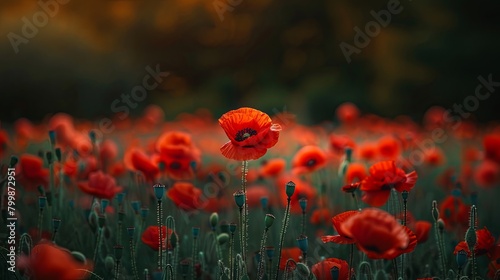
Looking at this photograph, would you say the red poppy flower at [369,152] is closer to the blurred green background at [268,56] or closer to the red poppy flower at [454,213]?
the red poppy flower at [454,213]

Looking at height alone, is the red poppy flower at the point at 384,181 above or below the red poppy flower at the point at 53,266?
above

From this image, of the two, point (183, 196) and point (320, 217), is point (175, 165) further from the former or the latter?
point (320, 217)

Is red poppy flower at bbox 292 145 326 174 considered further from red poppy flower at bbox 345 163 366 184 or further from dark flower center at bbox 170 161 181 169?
dark flower center at bbox 170 161 181 169

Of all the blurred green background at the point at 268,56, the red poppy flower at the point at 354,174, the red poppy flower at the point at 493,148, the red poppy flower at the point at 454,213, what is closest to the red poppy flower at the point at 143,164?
the red poppy flower at the point at 354,174

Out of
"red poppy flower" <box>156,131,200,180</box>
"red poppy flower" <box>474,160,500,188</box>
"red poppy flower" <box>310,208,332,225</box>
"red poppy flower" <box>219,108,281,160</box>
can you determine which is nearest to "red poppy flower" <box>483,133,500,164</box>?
"red poppy flower" <box>474,160,500,188</box>

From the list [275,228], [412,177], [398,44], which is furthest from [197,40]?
[412,177]

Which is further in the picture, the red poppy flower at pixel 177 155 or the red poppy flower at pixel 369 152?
the red poppy flower at pixel 369 152

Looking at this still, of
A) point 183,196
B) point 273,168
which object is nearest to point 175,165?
point 183,196
